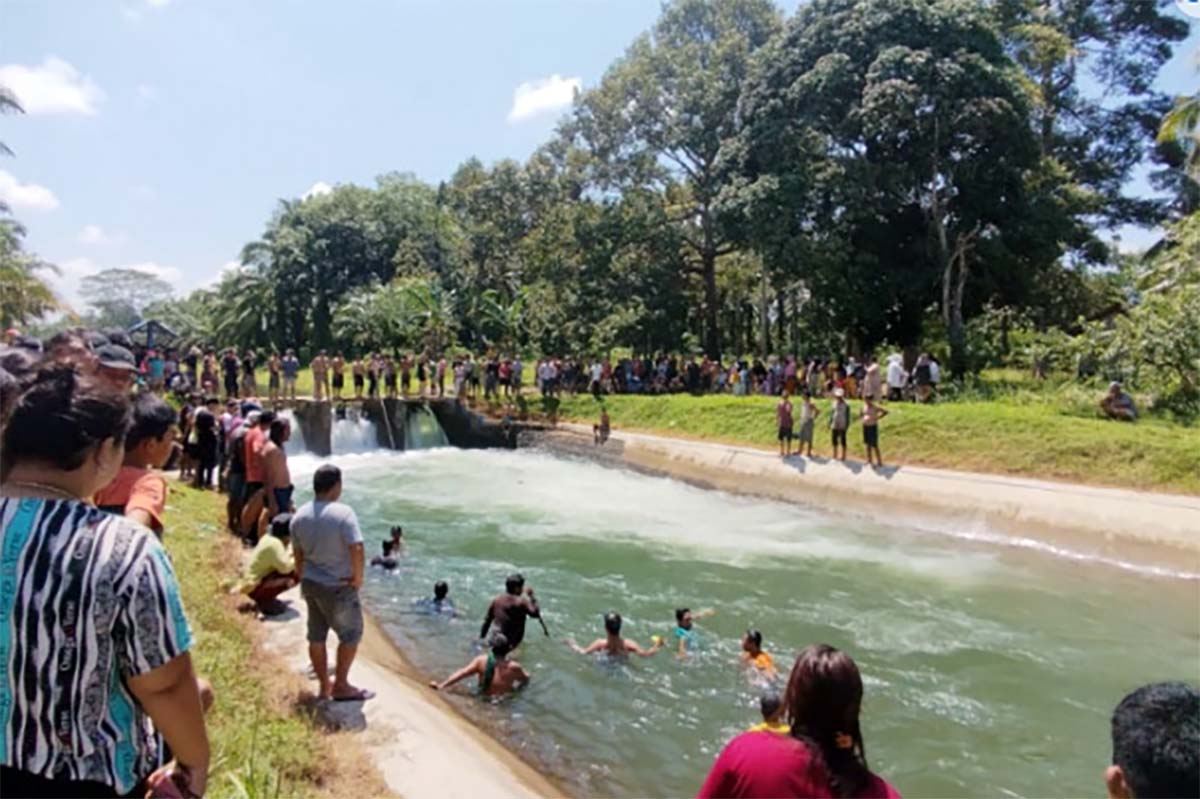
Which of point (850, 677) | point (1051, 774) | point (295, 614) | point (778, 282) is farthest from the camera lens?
point (778, 282)

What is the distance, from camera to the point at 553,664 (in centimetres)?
904

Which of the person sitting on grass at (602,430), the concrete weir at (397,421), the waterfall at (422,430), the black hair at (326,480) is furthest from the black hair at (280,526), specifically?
the waterfall at (422,430)

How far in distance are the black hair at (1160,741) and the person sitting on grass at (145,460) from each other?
A: 4034mm

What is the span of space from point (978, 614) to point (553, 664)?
5.88 m

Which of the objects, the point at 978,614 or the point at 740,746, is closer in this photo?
the point at 740,746

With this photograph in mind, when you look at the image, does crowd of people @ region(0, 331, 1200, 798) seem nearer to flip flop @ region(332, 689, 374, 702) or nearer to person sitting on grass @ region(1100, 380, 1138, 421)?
flip flop @ region(332, 689, 374, 702)

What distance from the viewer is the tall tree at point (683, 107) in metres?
27.3

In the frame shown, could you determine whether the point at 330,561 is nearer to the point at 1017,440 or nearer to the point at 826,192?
the point at 1017,440

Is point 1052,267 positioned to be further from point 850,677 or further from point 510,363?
point 850,677

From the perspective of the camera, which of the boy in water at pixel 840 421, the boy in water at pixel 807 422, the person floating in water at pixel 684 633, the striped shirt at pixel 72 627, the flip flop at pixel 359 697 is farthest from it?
the boy in water at pixel 807 422

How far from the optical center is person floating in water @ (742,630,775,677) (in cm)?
856

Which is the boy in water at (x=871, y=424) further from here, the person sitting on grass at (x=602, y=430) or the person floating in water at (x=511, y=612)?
the person floating in water at (x=511, y=612)

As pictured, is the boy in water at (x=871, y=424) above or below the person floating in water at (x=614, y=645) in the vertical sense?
above

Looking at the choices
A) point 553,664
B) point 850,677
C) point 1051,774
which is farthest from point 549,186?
point 850,677
